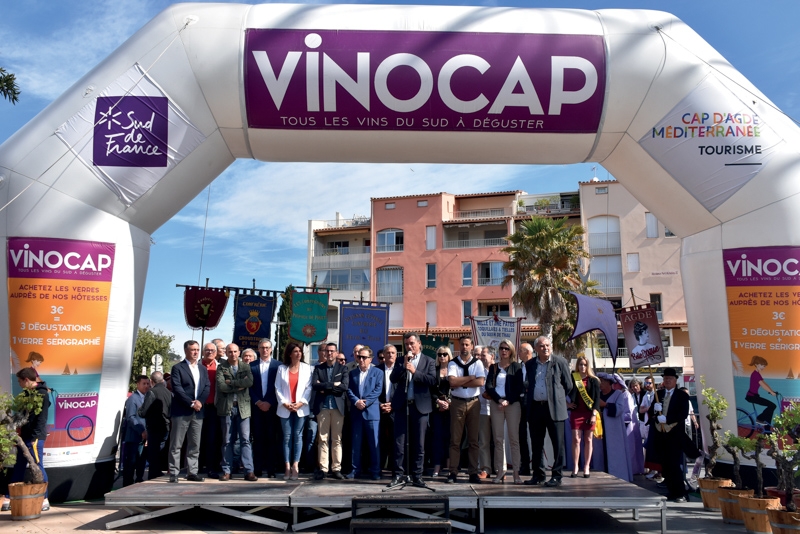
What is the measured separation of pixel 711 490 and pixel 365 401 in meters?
4.27

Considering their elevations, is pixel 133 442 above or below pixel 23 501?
above

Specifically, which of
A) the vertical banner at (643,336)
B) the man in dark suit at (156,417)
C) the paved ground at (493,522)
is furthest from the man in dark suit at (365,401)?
the vertical banner at (643,336)

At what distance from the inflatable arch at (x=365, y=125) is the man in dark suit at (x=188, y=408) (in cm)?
99

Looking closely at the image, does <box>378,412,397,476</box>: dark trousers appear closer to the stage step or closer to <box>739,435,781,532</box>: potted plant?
the stage step

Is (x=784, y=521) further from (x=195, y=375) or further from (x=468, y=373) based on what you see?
(x=195, y=375)

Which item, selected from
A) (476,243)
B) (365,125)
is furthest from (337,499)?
(476,243)

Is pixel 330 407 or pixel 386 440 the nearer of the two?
pixel 330 407

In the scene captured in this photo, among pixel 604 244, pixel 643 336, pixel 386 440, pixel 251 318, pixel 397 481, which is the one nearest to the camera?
pixel 397 481

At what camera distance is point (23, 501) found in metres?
7.39

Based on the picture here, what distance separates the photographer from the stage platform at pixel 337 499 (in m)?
6.95

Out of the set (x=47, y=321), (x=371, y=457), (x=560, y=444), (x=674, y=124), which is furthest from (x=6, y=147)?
(x=674, y=124)

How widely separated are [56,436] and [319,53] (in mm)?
5680

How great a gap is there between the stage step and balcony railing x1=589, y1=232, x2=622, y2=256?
32924 mm

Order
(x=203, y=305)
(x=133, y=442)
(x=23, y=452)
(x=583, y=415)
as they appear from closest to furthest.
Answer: (x=23, y=452), (x=583, y=415), (x=133, y=442), (x=203, y=305)
